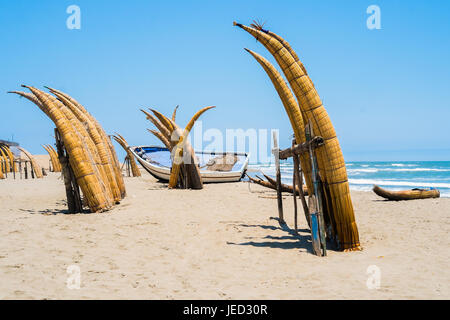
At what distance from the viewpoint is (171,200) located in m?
10.6

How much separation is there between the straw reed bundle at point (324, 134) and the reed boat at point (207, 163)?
12145mm

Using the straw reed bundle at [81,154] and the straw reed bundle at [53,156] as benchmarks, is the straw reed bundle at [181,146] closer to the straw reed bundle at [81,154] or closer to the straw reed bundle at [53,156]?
the straw reed bundle at [81,154]

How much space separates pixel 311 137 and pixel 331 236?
172cm

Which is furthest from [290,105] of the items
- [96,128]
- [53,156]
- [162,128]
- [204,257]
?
[53,156]

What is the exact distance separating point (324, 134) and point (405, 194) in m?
8.21

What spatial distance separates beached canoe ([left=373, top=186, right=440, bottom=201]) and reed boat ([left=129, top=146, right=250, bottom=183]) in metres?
8.07

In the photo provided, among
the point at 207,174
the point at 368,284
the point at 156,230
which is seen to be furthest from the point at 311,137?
the point at 207,174

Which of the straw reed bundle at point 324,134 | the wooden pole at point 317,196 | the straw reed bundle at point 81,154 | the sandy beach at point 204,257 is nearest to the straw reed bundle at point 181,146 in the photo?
the straw reed bundle at point 81,154

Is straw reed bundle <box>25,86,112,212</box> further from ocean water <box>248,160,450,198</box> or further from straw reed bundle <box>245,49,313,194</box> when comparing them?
ocean water <box>248,160,450,198</box>

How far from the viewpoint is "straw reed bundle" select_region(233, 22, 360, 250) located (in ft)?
17.3

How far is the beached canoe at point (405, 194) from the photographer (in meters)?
11.9
